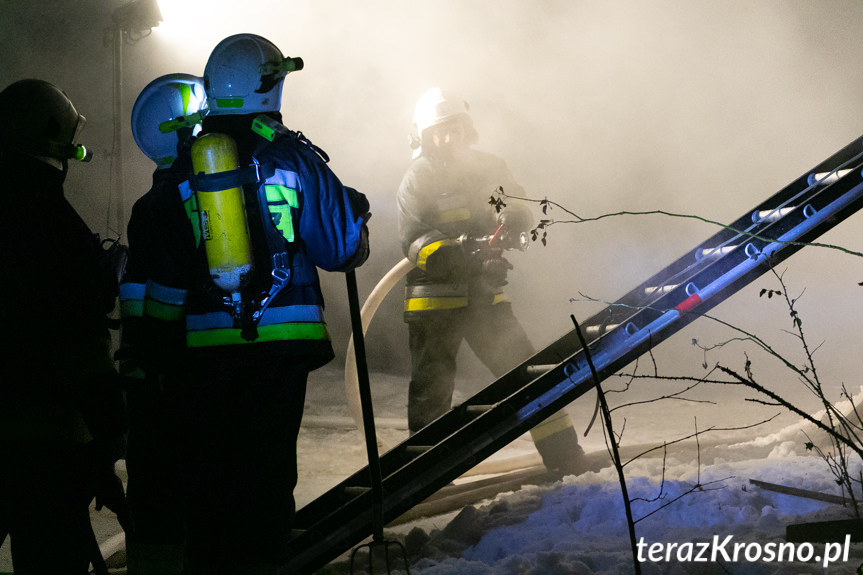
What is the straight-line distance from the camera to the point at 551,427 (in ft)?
13.8

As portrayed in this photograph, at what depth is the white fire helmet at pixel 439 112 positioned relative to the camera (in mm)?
4797

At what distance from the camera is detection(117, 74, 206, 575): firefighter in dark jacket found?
90.0 inches

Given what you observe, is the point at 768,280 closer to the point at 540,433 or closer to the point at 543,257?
the point at 543,257

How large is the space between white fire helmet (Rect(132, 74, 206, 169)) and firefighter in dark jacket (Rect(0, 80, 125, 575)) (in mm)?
1029

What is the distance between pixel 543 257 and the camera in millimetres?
9734

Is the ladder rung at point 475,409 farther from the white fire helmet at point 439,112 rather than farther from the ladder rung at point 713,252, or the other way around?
the white fire helmet at point 439,112

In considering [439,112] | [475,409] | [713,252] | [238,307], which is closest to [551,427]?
[475,409]

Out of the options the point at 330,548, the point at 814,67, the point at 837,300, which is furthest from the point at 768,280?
the point at 330,548

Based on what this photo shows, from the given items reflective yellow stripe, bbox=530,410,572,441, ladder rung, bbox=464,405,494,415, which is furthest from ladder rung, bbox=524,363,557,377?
reflective yellow stripe, bbox=530,410,572,441

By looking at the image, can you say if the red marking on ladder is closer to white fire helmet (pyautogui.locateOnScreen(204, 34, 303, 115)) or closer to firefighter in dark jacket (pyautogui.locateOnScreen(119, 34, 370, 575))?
firefighter in dark jacket (pyautogui.locateOnScreen(119, 34, 370, 575))

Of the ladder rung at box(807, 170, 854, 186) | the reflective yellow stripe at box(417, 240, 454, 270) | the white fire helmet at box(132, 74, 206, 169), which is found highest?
the white fire helmet at box(132, 74, 206, 169)

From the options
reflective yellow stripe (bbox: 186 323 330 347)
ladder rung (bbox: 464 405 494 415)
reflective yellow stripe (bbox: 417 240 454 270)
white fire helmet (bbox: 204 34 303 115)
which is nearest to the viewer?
reflective yellow stripe (bbox: 186 323 330 347)

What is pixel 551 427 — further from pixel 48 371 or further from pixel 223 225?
→ pixel 48 371

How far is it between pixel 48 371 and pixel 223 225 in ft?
2.38
